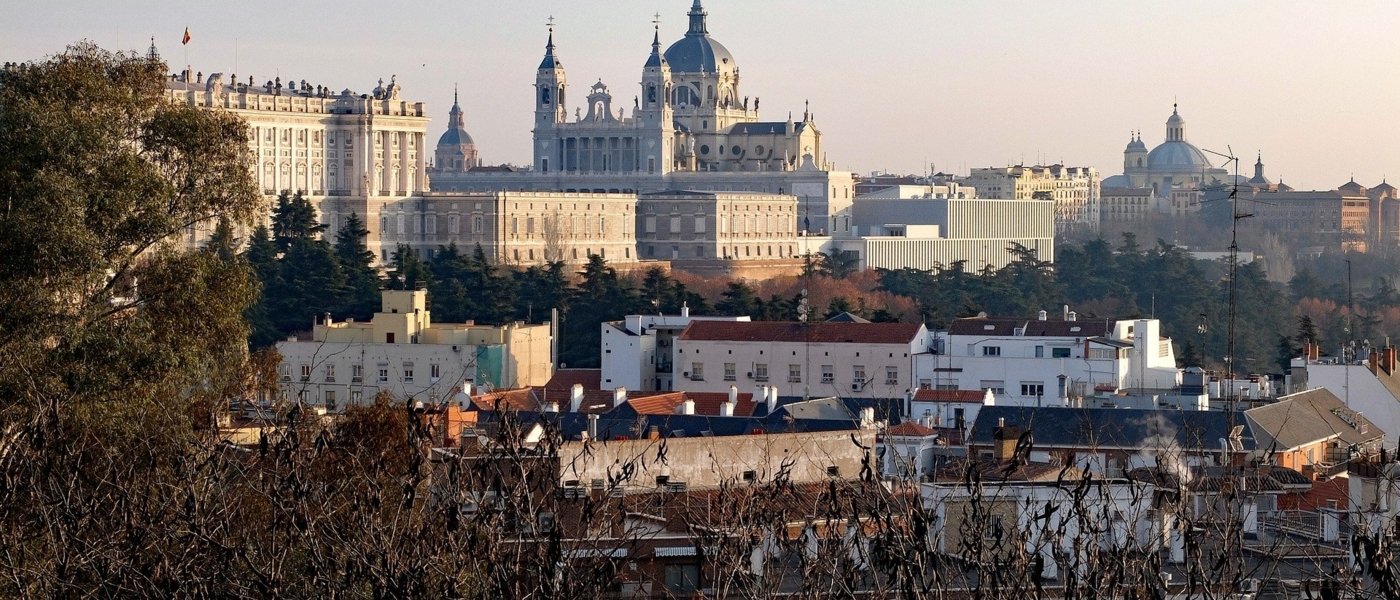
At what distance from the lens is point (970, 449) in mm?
20469

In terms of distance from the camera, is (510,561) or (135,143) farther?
(135,143)

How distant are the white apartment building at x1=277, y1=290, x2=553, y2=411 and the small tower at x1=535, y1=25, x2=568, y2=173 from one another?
78361 mm

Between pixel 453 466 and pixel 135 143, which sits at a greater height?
pixel 135 143

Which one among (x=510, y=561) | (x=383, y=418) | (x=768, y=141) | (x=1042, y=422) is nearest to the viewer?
(x=510, y=561)

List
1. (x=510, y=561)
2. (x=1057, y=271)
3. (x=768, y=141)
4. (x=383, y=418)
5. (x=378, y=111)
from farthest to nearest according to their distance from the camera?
(x=768, y=141) < (x=378, y=111) < (x=1057, y=271) < (x=383, y=418) < (x=510, y=561)

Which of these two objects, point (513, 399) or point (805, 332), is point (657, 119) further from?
point (513, 399)

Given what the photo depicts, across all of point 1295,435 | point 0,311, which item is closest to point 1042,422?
point 1295,435

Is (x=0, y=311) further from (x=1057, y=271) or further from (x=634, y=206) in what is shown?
(x=634, y=206)

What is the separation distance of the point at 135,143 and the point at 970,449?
638cm

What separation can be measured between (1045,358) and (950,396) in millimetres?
7763

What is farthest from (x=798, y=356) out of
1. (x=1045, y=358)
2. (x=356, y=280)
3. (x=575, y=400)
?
(x=356, y=280)

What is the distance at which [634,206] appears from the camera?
106m

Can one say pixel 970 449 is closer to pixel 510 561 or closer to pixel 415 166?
pixel 510 561

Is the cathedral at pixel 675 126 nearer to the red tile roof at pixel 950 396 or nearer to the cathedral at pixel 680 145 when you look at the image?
the cathedral at pixel 680 145
